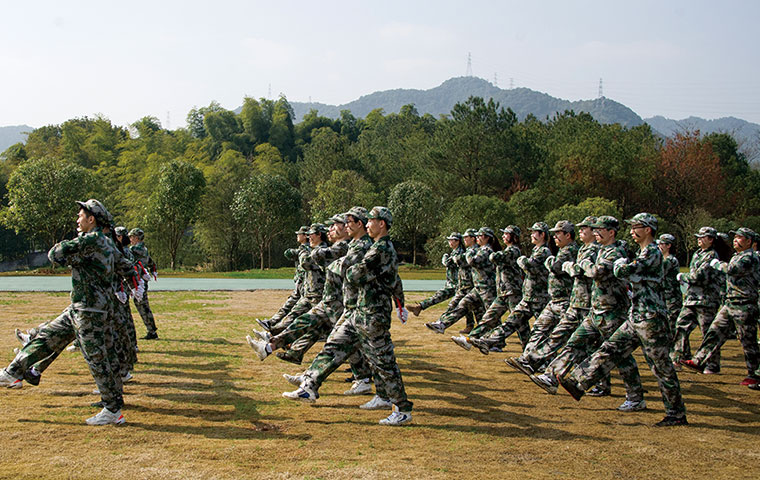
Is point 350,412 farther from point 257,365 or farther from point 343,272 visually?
point 257,365

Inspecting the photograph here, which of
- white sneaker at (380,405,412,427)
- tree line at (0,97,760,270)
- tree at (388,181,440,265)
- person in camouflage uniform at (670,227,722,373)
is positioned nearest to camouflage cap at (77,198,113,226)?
white sneaker at (380,405,412,427)

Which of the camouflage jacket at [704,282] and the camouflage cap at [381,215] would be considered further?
the camouflage jacket at [704,282]

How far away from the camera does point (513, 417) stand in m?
7.75

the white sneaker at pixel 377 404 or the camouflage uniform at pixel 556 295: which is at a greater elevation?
the camouflage uniform at pixel 556 295

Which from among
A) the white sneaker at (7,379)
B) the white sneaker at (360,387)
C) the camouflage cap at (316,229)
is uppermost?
the camouflage cap at (316,229)

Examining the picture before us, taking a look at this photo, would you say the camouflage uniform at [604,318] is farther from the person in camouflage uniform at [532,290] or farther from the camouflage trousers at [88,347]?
the camouflage trousers at [88,347]

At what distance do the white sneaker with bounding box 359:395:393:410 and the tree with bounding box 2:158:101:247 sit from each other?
1587 inches

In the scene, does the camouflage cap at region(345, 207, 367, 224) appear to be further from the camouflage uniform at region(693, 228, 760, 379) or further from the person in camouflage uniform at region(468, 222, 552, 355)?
the camouflage uniform at region(693, 228, 760, 379)

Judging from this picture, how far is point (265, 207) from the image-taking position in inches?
1875

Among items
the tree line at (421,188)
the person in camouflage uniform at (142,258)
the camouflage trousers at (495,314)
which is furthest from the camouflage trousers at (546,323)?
the tree line at (421,188)

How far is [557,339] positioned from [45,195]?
4191cm

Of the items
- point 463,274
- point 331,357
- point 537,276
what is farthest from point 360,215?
point 463,274

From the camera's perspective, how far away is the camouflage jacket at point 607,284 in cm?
802

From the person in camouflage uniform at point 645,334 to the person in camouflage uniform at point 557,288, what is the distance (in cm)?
174
